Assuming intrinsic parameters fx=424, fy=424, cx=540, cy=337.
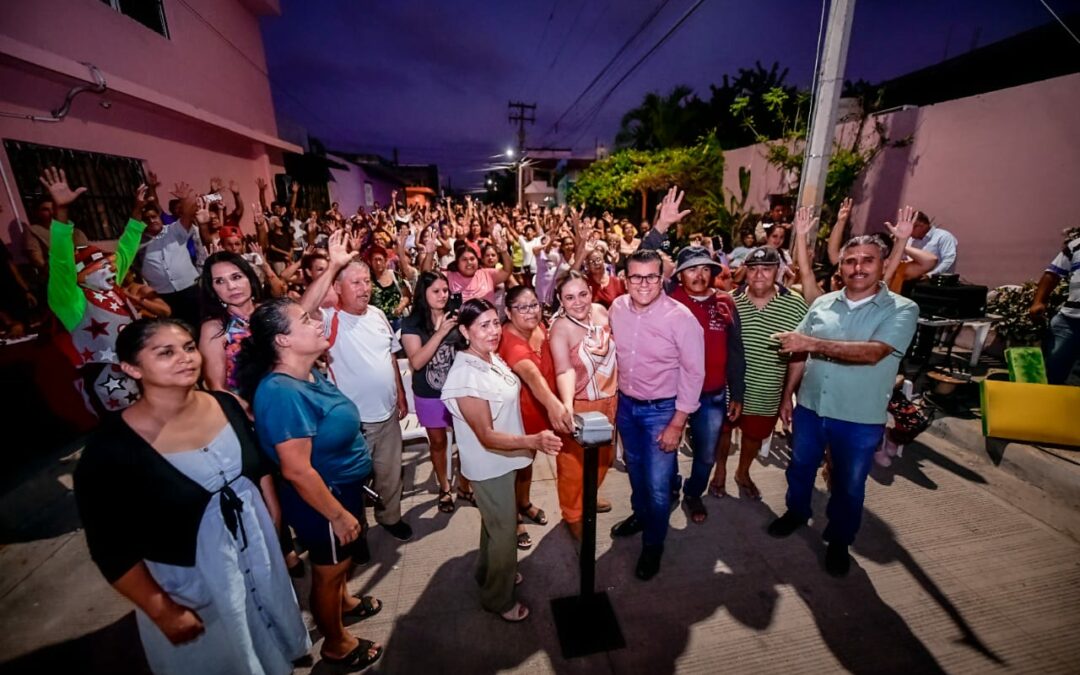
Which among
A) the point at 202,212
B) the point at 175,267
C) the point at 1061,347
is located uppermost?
the point at 202,212

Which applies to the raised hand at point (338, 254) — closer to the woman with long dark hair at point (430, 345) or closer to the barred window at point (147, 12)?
the woman with long dark hair at point (430, 345)

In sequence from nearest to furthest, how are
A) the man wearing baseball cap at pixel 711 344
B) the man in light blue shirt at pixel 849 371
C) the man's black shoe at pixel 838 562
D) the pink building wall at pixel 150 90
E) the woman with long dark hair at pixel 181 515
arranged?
the woman with long dark hair at pixel 181 515 → the man in light blue shirt at pixel 849 371 → the man's black shoe at pixel 838 562 → the man wearing baseball cap at pixel 711 344 → the pink building wall at pixel 150 90

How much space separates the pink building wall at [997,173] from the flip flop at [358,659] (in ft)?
30.3

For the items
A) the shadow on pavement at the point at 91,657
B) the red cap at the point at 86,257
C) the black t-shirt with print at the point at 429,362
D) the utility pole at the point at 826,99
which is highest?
the utility pole at the point at 826,99

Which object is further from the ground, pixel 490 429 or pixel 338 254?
pixel 338 254

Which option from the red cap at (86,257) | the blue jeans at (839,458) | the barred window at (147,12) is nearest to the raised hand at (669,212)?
the blue jeans at (839,458)

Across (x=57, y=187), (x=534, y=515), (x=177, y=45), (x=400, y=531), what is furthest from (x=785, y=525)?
(x=177, y=45)

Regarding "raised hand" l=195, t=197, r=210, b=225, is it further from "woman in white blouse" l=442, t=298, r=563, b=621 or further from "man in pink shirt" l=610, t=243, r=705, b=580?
"man in pink shirt" l=610, t=243, r=705, b=580

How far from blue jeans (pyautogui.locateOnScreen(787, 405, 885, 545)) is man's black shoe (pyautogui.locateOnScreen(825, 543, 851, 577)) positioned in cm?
5

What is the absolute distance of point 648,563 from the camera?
290 centimetres

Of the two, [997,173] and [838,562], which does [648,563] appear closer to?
[838,562]

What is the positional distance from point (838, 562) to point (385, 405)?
330 centimetres

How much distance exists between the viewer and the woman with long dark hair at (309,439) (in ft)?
5.92

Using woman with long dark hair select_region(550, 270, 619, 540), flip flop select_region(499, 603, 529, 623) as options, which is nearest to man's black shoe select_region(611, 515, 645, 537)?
woman with long dark hair select_region(550, 270, 619, 540)
